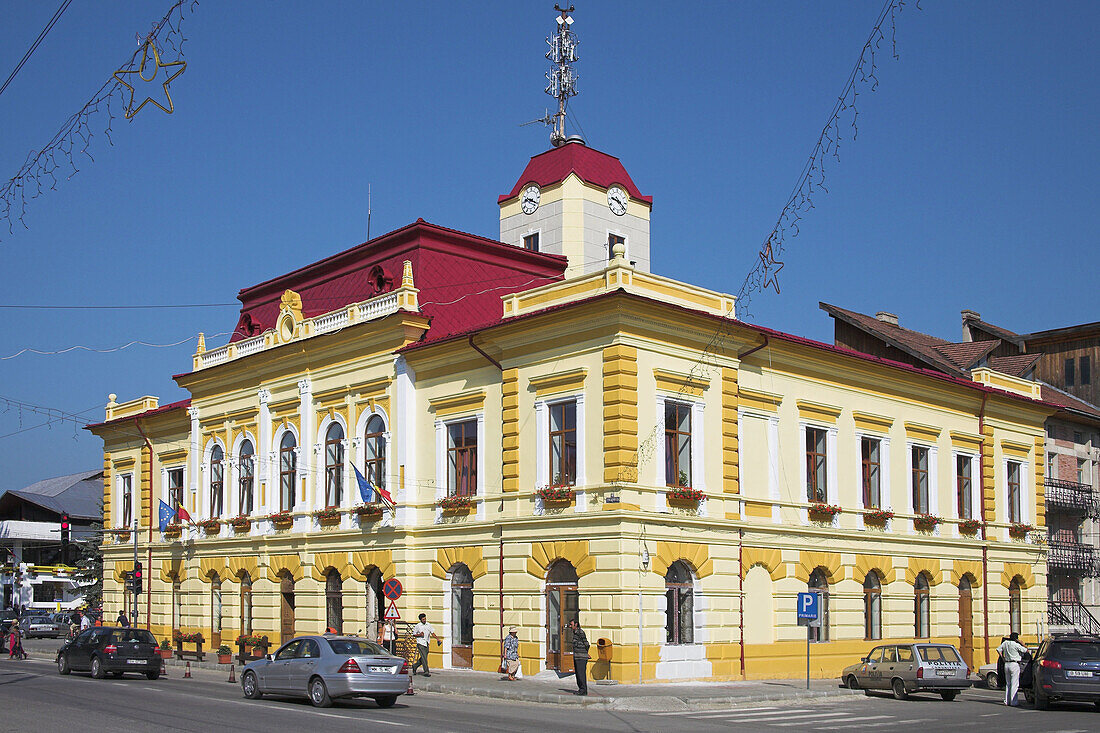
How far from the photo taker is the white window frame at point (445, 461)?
34438 millimetres

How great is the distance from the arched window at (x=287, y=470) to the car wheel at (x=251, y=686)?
50.9 feet

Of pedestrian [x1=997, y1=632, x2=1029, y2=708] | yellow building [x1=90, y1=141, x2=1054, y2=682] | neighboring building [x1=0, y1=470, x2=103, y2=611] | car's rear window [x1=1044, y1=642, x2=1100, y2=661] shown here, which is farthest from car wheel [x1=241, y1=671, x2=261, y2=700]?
neighboring building [x1=0, y1=470, x2=103, y2=611]

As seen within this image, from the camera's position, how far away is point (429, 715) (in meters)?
22.5

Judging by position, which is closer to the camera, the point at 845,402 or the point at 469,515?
the point at 469,515

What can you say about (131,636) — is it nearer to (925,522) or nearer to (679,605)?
(679,605)

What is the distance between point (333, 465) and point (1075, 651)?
2343 cm

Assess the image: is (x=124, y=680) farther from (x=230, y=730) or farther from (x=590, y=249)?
(x=590, y=249)

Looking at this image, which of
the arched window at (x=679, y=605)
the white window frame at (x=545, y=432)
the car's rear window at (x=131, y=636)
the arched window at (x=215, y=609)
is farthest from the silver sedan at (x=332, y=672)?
the arched window at (x=215, y=609)

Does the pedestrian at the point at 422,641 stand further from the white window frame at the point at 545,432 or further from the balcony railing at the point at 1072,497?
the balcony railing at the point at 1072,497

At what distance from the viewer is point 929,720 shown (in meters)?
24.0

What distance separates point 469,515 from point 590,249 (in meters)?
17.5

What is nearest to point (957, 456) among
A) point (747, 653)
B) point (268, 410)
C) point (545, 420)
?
point (747, 653)

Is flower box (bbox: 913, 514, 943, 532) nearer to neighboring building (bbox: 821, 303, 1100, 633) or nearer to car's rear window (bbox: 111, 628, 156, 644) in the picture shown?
neighboring building (bbox: 821, 303, 1100, 633)

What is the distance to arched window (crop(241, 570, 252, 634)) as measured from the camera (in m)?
43.6
